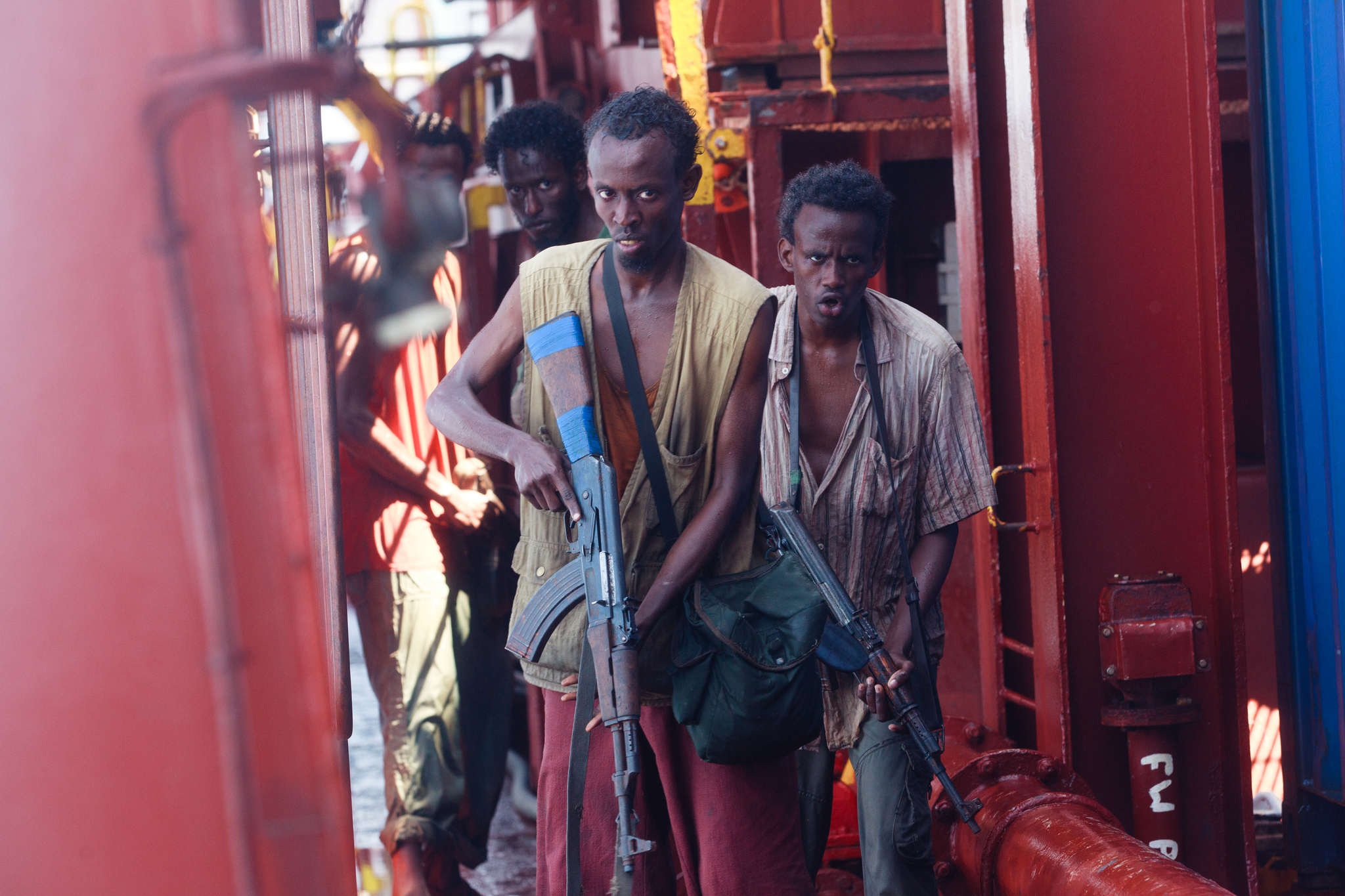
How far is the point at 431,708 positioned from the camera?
4035 mm

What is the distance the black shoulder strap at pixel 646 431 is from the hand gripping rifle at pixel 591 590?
8 cm

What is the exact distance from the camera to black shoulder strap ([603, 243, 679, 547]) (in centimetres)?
238

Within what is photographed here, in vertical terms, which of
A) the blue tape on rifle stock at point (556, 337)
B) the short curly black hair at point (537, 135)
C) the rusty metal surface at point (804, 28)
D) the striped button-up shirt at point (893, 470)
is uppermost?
the rusty metal surface at point (804, 28)

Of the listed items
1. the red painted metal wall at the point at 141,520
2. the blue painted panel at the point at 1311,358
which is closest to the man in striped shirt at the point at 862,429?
the blue painted panel at the point at 1311,358

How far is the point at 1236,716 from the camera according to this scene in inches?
132

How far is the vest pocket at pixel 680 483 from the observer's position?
241cm

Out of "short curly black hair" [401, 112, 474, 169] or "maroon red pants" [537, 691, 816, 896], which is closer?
"maroon red pants" [537, 691, 816, 896]

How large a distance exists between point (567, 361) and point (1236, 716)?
226 cm

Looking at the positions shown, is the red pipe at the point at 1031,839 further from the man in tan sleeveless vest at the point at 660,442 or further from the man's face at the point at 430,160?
the man's face at the point at 430,160

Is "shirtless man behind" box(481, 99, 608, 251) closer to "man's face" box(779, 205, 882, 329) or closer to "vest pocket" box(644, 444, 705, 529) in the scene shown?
"man's face" box(779, 205, 882, 329)

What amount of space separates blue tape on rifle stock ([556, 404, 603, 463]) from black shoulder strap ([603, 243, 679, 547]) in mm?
99

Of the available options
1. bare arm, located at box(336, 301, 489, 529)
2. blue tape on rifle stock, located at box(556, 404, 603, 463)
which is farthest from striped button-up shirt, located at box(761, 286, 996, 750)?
bare arm, located at box(336, 301, 489, 529)

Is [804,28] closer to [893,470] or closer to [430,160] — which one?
[430,160]

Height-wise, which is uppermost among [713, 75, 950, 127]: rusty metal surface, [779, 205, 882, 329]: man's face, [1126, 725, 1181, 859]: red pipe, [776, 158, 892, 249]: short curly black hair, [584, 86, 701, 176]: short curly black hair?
[713, 75, 950, 127]: rusty metal surface
